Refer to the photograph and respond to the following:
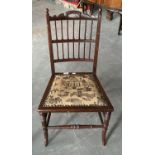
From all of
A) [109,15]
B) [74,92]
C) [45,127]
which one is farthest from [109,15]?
[45,127]

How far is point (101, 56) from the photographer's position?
3039mm

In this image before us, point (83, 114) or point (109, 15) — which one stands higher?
point (109, 15)

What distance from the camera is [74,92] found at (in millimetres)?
1549

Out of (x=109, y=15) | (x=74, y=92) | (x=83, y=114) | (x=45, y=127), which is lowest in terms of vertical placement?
(x=83, y=114)

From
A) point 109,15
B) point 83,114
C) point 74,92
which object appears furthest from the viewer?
point 109,15

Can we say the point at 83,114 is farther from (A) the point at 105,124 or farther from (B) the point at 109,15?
(B) the point at 109,15

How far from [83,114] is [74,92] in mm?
538

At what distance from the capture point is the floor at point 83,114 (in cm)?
168

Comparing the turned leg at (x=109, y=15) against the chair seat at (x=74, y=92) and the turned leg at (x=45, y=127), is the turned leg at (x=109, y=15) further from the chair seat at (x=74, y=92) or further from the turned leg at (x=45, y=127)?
the turned leg at (x=45, y=127)

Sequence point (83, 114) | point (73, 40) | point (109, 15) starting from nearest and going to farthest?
point (73, 40), point (83, 114), point (109, 15)
